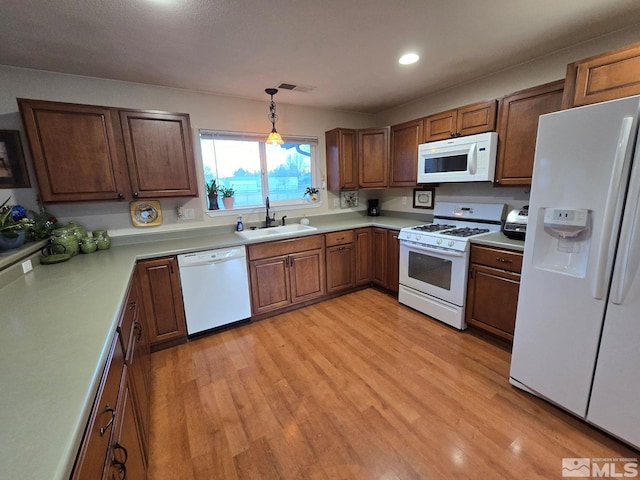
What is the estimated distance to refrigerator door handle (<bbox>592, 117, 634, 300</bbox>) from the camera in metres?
1.28

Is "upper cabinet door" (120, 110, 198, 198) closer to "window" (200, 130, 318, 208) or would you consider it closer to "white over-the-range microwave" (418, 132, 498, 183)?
"window" (200, 130, 318, 208)

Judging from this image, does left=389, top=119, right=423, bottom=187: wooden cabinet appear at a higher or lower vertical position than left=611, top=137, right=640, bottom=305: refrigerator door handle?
higher

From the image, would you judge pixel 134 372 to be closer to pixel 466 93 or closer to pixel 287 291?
pixel 287 291

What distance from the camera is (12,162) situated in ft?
6.97

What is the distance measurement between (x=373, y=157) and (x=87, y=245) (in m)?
3.06

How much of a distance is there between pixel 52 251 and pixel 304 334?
6.88ft

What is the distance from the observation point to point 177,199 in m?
2.77

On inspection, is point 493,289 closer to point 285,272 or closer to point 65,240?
point 285,272

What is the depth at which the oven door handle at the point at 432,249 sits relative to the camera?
2.44 metres

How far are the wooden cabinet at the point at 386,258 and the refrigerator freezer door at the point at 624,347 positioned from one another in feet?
6.14

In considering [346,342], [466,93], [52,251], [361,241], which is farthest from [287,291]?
[466,93]

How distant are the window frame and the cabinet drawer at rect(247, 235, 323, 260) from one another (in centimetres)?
65

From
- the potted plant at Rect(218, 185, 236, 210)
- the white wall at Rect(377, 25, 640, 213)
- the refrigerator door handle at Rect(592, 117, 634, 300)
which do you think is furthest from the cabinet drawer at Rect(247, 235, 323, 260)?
the refrigerator door handle at Rect(592, 117, 634, 300)

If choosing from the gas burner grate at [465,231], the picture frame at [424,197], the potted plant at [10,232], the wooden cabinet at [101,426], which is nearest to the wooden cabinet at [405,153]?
the picture frame at [424,197]
